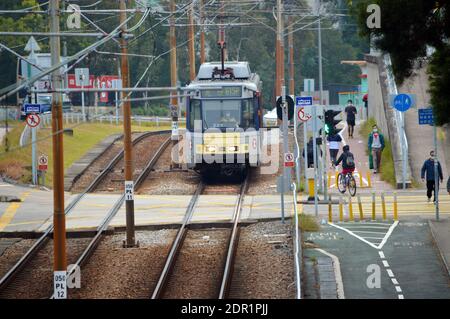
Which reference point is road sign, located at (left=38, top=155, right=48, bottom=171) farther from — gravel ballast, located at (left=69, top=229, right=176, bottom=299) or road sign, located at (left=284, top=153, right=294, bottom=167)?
road sign, located at (left=284, top=153, right=294, bottom=167)

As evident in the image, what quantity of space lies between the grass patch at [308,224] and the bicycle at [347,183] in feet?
18.8

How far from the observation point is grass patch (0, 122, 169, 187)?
4331 cm

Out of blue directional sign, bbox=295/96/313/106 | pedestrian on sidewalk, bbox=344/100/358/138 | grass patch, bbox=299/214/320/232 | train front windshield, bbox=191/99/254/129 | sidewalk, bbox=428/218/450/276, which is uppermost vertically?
blue directional sign, bbox=295/96/313/106

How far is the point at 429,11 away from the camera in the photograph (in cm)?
2286

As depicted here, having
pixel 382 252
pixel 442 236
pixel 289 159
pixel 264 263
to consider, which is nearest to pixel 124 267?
pixel 264 263

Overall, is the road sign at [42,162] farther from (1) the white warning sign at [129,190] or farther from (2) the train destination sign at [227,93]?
(1) the white warning sign at [129,190]

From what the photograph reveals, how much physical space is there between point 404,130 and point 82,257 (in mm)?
19204

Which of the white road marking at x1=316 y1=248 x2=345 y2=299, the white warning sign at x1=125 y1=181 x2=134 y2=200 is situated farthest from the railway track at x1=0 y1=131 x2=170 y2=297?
the white road marking at x1=316 y1=248 x2=345 y2=299

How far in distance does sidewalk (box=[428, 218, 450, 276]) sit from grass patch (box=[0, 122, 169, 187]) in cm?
1501

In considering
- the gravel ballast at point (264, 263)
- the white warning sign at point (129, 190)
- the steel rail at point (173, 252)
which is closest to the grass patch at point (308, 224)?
the gravel ballast at point (264, 263)
